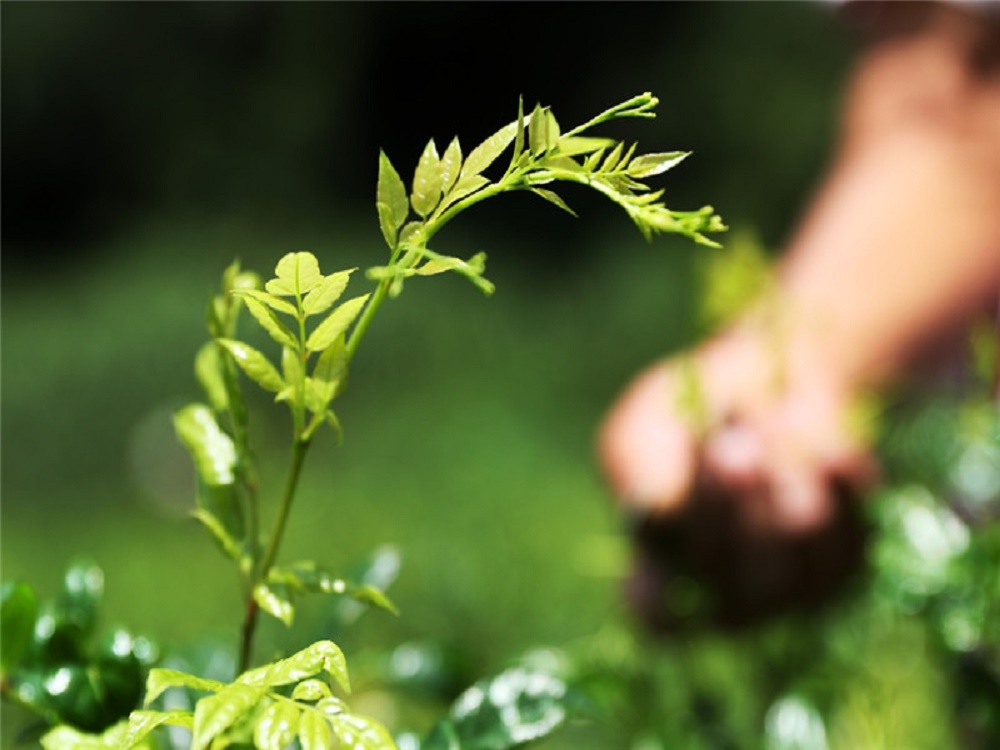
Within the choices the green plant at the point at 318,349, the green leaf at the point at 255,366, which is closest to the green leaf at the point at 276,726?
the green plant at the point at 318,349

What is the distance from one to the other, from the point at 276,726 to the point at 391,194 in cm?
17

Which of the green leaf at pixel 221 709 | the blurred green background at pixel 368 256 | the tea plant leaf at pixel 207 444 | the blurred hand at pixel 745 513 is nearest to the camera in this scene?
the green leaf at pixel 221 709

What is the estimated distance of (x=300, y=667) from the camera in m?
0.42

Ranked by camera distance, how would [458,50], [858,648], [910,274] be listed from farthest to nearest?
[458,50] < [910,274] < [858,648]

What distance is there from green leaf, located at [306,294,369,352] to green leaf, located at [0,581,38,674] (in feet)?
0.63

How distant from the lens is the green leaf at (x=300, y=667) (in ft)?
1.35

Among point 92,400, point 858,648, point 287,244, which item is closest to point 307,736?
point 858,648

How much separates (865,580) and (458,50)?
497 centimetres

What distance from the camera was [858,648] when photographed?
1.16 meters

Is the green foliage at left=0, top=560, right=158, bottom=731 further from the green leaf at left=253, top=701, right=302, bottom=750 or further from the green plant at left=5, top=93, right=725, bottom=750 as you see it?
the green leaf at left=253, top=701, right=302, bottom=750

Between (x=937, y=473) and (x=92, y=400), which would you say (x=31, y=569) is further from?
(x=937, y=473)

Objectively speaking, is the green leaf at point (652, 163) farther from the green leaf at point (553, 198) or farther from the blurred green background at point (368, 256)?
the blurred green background at point (368, 256)

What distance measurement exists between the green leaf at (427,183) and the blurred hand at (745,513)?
0.50m

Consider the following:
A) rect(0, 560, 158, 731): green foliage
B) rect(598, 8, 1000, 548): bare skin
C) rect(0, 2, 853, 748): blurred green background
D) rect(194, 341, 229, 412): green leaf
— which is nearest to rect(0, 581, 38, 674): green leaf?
rect(0, 560, 158, 731): green foliage
